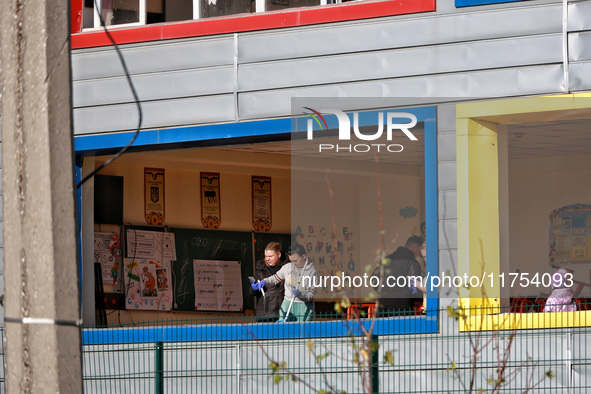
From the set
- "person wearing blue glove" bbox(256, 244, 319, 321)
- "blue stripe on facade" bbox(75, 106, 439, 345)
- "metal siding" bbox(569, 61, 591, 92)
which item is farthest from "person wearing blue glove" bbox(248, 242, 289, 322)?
"metal siding" bbox(569, 61, 591, 92)

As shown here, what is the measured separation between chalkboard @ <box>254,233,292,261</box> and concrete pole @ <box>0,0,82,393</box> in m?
10.5

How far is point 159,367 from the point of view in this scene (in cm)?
984

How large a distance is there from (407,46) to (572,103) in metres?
1.80

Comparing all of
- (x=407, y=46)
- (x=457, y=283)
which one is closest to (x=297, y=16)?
(x=407, y=46)

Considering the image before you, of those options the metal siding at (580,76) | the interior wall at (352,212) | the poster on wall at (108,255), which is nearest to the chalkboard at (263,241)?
the interior wall at (352,212)

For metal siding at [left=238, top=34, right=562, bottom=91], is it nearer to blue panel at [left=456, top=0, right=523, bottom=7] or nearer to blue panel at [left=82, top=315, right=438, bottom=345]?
blue panel at [left=456, top=0, right=523, bottom=7]

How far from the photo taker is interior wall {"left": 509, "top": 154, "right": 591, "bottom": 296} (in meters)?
15.4

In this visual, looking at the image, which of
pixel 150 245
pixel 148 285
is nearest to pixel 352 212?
pixel 150 245

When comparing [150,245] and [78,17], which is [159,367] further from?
[150,245]

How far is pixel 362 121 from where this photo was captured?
35.6ft

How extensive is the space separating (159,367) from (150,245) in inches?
203

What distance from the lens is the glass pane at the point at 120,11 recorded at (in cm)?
1187

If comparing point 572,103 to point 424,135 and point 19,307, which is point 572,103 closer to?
point 424,135

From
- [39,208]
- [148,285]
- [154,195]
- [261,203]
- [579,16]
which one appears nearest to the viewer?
[39,208]
